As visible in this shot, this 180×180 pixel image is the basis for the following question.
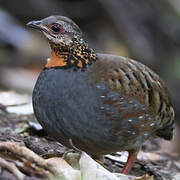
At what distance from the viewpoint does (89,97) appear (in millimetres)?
4617

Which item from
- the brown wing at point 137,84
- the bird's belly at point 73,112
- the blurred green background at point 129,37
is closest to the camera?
the bird's belly at point 73,112

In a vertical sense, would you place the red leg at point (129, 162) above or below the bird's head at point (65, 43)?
below

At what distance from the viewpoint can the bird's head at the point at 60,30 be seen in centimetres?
486

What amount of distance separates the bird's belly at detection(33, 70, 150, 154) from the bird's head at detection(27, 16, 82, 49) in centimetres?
37

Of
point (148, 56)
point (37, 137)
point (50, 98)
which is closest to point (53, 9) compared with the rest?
point (148, 56)

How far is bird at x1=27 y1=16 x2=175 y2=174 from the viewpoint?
459 centimetres

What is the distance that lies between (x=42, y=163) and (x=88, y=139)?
3.54ft

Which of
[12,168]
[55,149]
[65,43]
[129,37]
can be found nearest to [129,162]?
[55,149]

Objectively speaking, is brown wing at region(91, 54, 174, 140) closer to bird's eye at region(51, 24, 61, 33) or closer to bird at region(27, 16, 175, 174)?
bird at region(27, 16, 175, 174)

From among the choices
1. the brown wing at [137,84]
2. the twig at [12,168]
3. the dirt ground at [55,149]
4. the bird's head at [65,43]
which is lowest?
the dirt ground at [55,149]

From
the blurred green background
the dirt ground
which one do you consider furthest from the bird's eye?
the blurred green background

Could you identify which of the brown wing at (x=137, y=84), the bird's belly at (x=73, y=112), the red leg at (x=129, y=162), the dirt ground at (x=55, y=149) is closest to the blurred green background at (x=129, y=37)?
the dirt ground at (x=55, y=149)

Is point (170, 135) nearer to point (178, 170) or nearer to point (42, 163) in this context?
point (178, 170)

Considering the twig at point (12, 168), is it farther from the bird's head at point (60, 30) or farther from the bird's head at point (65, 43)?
the bird's head at point (60, 30)
